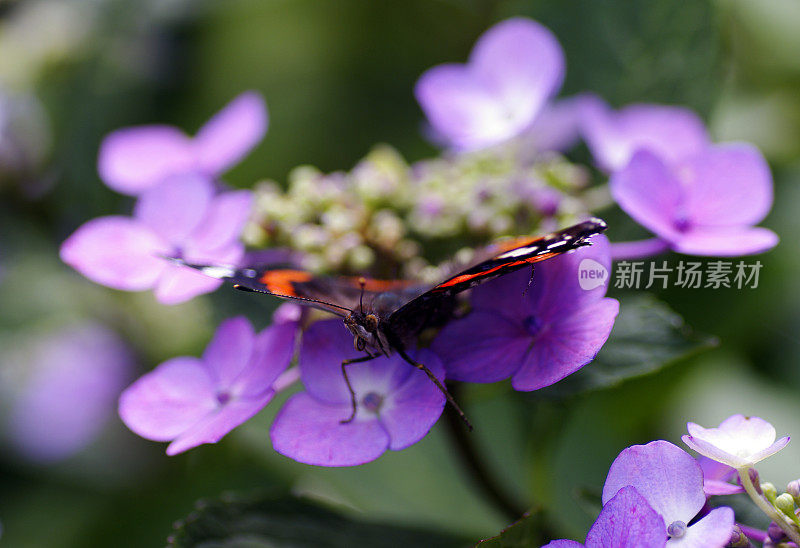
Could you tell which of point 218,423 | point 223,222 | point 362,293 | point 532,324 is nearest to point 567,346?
point 532,324

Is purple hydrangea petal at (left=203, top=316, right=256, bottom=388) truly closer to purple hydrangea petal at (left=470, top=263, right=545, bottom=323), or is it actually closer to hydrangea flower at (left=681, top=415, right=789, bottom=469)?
purple hydrangea petal at (left=470, top=263, right=545, bottom=323)

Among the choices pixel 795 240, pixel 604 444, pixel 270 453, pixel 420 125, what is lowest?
pixel 604 444

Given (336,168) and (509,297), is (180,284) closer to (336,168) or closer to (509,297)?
(509,297)

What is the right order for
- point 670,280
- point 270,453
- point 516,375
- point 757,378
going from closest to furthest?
point 516,375 < point 670,280 < point 270,453 < point 757,378

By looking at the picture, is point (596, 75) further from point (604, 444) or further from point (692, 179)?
point (604, 444)

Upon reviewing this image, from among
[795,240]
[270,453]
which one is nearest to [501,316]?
[270,453]

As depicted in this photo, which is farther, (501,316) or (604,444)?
(604,444)

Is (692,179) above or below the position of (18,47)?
below
